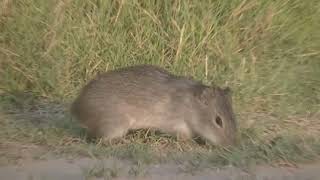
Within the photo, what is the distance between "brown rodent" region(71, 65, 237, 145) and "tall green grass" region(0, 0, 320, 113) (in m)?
1.16

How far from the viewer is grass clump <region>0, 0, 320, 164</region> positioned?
6551mm

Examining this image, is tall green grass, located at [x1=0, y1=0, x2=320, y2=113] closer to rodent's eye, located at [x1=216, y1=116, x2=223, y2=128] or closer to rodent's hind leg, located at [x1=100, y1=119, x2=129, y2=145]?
rodent's eye, located at [x1=216, y1=116, x2=223, y2=128]

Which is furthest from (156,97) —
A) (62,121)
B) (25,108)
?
(25,108)

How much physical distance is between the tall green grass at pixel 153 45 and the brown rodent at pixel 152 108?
1162mm

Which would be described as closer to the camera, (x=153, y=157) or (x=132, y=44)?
(x=153, y=157)

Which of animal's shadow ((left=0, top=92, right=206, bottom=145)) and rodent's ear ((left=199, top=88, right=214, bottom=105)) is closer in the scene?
rodent's ear ((left=199, top=88, right=214, bottom=105))

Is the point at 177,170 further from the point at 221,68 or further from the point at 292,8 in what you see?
the point at 292,8

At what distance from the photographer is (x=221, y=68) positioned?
6.83m

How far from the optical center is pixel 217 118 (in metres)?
5.29

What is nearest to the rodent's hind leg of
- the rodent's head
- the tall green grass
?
the rodent's head

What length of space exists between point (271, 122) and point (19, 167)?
2160mm

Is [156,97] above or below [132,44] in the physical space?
below

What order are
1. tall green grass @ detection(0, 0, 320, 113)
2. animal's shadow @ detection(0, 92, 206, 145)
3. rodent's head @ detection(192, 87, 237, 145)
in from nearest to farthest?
1. rodent's head @ detection(192, 87, 237, 145)
2. animal's shadow @ detection(0, 92, 206, 145)
3. tall green grass @ detection(0, 0, 320, 113)

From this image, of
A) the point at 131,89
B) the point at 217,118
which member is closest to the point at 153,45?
the point at 131,89
